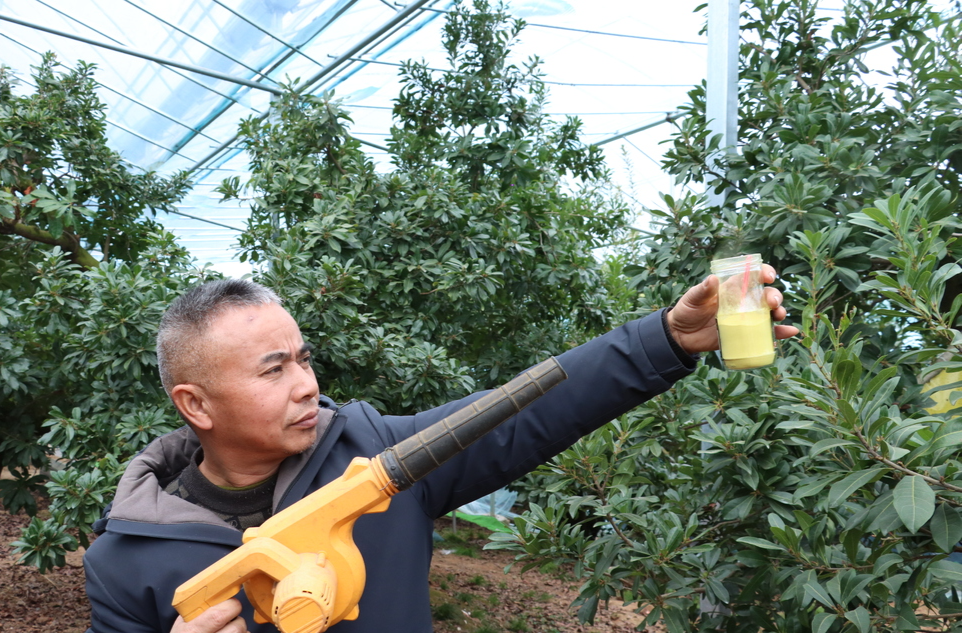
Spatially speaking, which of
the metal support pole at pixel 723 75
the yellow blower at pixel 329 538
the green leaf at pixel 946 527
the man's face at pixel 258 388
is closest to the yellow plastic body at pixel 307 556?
the yellow blower at pixel 329 538

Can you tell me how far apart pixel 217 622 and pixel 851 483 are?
1.47m

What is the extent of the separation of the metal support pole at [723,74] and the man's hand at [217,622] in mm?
2734

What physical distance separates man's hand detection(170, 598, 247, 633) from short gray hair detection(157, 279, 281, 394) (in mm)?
532

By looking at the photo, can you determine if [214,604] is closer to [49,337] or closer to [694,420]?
[694,420]

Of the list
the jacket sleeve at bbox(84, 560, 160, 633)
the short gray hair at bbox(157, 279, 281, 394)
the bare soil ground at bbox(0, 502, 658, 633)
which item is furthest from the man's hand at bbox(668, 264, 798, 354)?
the bare soil ground at bbox(0, 502, 658, 633)

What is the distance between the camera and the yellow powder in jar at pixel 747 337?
1540mm

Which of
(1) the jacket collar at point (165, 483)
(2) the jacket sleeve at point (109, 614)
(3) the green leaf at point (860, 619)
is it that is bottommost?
(3) the green leaf at point (860, 619)

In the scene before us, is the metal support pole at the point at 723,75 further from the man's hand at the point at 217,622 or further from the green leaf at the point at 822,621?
the man's hand at the point at 217,622

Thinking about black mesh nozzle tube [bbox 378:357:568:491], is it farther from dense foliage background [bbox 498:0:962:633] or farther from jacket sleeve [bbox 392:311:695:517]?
A: dense foliage background [bbox 498:0:962:633]

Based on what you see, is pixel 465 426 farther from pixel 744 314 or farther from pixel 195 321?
pixel 195 321

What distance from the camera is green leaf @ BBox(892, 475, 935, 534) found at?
66.1 inches

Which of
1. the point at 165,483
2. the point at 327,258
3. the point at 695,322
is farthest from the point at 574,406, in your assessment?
the point at 327,258

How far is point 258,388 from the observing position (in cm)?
172

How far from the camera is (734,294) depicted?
1550mm
